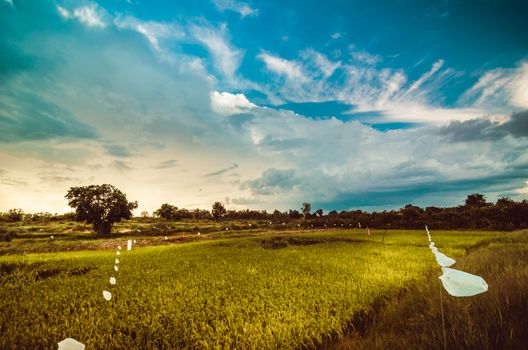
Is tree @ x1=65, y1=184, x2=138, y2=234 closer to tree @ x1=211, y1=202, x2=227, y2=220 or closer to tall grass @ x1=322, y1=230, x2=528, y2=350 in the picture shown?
tall grass @ x1=322, y1=230, x2=528, y2=350

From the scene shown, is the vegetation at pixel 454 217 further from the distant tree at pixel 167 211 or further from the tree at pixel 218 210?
the tree at pixel 218 210

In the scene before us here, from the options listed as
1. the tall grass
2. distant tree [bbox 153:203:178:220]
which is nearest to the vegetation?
distant tree [bbox 153:203:178:220]

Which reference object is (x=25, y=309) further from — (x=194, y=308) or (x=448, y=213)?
(x=448, y=213)

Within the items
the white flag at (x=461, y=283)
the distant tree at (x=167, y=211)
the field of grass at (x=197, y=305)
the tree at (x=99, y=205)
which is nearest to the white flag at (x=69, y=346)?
the white flag at (x=461, y=283)

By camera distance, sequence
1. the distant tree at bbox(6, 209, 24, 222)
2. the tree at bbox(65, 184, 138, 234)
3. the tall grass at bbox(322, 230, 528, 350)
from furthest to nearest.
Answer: the distant tree at bbox(6, 209, 24, 222) → the tree at bbox(65, 184, 138, 234) → the tall grass at bbox(322, 230, 528, 350)

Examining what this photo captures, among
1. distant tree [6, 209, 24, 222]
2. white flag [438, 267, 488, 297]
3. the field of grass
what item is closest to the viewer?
white flag [438, 267, 488, 297]

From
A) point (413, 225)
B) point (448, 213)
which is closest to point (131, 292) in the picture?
point (413, 225)

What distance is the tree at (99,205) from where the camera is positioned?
37469mm

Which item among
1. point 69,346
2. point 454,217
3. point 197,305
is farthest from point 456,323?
point 454,217

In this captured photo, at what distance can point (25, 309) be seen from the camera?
20.3ft

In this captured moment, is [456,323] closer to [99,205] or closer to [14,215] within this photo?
[99,205]

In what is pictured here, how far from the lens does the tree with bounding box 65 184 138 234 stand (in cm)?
3747

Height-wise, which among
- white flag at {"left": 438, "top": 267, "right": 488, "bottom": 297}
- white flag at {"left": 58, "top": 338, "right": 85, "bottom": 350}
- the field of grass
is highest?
white flag at {"left": 438, "top": 267, "right": 488, "bottom": 297}

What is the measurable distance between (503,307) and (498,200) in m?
58.9
